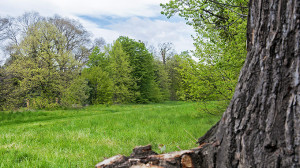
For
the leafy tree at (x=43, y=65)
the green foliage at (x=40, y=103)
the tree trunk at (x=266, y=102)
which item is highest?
the leafy tree at (x=43, y=65)

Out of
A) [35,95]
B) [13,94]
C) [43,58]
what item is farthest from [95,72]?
[13,94]

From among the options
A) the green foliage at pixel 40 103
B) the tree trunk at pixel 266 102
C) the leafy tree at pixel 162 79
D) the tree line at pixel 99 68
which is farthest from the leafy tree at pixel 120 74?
the tree trunk at pixel 266 102

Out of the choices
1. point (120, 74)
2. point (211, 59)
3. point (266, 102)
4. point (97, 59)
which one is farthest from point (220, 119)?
point (97, 59)

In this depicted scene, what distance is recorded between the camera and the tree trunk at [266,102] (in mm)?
1577

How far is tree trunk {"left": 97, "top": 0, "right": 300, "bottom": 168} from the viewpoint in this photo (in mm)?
1577

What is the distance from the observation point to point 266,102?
1719 mm

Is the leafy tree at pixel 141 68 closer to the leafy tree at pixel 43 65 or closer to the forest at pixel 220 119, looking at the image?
the leafy tree at pixel 43 65

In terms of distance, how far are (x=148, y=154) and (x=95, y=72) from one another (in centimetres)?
2856

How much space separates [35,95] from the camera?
1939 centimetres

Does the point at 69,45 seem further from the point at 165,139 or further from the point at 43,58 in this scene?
the point at 165,139

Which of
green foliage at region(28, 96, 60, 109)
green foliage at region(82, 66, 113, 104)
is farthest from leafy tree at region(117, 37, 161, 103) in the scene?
green foliage at region(28, 96, 60, 109)

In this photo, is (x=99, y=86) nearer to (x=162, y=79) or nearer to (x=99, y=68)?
(x=99, y=68)

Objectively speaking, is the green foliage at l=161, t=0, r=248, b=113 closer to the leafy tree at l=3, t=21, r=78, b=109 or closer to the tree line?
the tree line

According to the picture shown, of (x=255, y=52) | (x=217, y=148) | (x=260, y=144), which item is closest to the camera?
(x=260, y=144)
